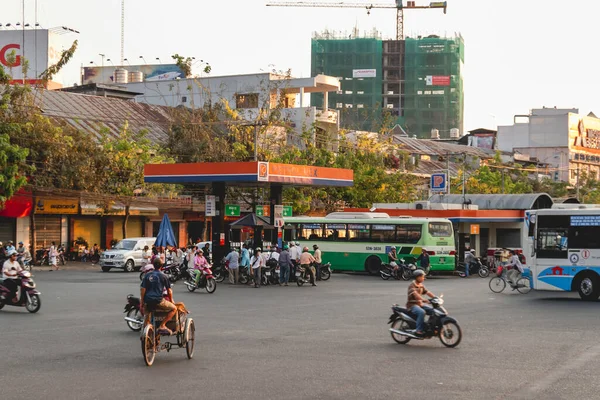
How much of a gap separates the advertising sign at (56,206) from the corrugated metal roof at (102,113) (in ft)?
21.2

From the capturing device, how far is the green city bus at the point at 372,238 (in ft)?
141

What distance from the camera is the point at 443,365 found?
14531 millimetres

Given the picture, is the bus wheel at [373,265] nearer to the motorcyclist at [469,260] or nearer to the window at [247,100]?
the motorcyclist at [469,260]

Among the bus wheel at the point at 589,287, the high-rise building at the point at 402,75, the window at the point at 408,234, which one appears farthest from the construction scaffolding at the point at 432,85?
the bus wheel at the point at 589,287

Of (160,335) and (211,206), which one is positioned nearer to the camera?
(160,335)

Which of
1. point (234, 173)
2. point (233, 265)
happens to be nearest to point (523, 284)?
point (233, 265)

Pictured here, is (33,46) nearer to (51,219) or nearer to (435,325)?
(51,219)

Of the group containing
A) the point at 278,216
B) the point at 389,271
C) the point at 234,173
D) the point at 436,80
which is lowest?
the point at 389,271

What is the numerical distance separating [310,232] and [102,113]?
2533 centimetres

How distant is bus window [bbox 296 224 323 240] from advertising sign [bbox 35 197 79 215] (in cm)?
1426

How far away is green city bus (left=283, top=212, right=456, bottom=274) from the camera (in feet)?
141

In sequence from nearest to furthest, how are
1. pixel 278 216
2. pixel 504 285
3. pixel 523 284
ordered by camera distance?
pixel 523 284
pixel 504 285
pixel 278 216

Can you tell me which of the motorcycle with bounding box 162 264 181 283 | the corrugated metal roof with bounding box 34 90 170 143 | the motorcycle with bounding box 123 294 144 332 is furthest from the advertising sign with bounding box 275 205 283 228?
the corrugated metal roof with bounding box 34 90 170 143

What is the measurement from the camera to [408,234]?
142 ft
